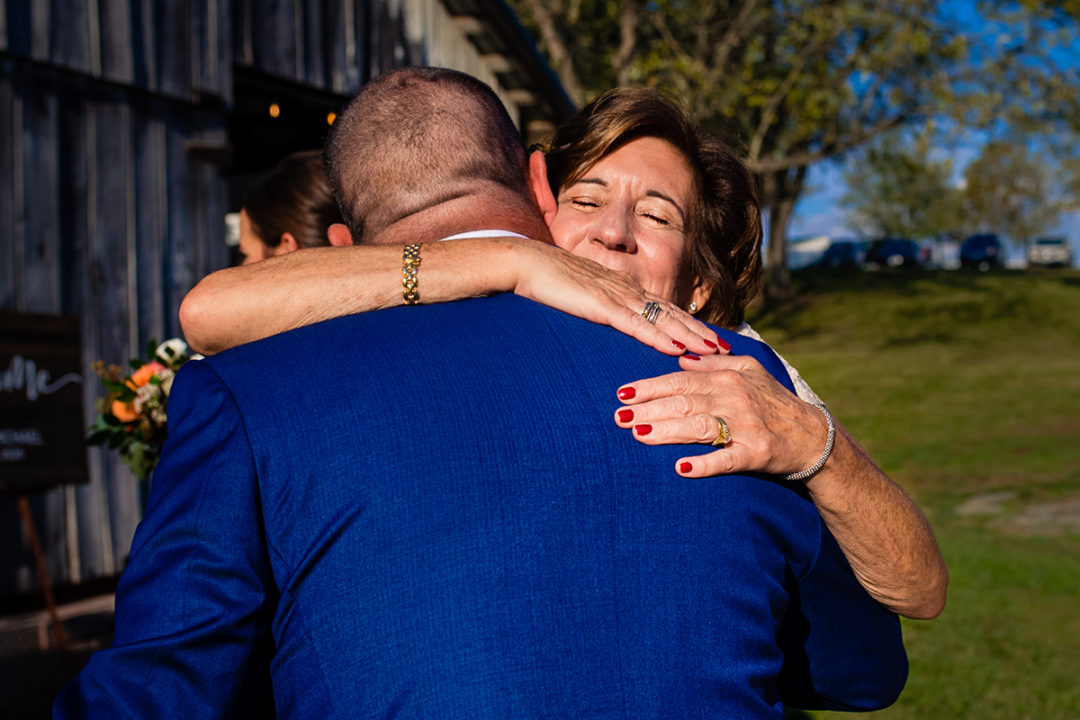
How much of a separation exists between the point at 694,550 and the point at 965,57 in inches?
841

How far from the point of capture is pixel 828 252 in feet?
198

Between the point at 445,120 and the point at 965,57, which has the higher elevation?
the point at 965,57

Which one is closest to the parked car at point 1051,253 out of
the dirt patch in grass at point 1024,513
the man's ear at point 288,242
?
the dirt patch in grass at point 1024,513

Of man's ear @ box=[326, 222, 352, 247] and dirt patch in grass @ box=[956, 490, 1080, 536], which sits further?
dirt patch in grass @ box=[956, 490, 1080, 536]

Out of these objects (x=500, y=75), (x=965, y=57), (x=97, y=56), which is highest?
(x=965, y=57)

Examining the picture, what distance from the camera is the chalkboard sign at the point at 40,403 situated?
5.93 m

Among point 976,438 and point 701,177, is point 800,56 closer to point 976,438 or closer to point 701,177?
point 976,438

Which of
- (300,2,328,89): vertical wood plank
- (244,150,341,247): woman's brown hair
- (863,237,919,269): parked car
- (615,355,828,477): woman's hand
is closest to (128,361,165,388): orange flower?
(244,150,341,247): woman's brown hair

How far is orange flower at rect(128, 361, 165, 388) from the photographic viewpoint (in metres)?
4.34

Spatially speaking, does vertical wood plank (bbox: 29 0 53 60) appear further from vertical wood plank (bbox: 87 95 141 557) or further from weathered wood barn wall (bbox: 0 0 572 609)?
vertical wood plank (bbox: 87 95 141 557)

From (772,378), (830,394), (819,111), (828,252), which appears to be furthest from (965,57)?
(828,252)

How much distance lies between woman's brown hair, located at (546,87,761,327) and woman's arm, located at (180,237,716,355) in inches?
40.8

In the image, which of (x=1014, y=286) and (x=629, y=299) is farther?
(x=1014, y=286)

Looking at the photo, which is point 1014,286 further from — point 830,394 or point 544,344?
point 544,344
